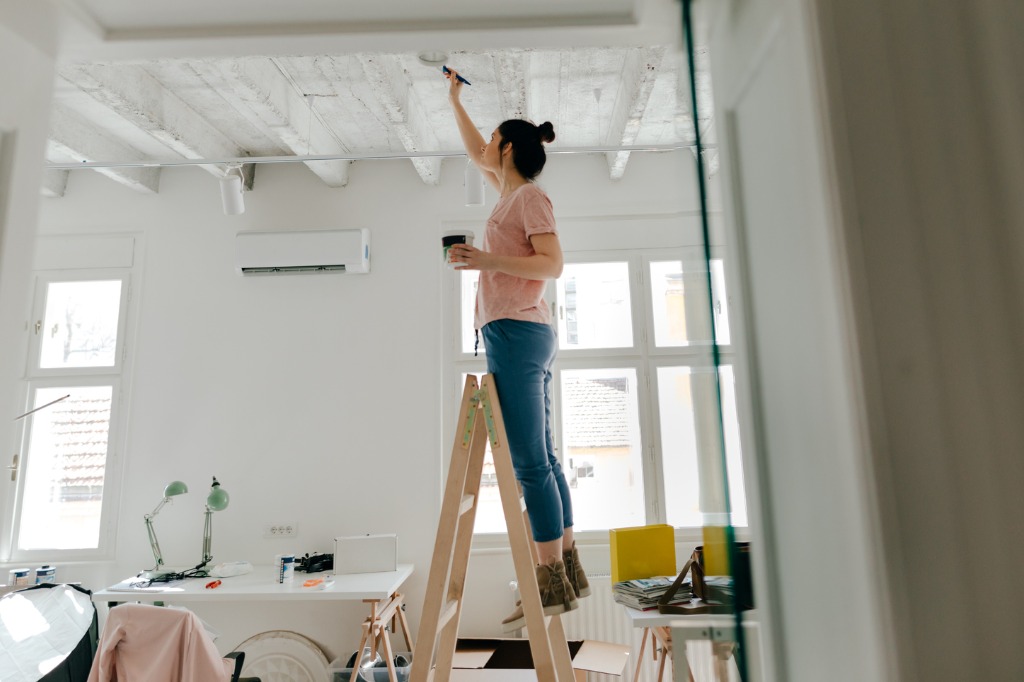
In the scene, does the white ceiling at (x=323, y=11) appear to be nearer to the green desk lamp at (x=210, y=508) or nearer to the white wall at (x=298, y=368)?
the white wall at (x=298, y=368)

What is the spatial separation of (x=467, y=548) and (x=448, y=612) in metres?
0.16

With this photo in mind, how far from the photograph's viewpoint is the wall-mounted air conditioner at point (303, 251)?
11.5ft

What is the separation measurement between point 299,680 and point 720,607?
322 cm

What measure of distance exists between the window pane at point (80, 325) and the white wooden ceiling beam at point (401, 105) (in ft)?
7.51

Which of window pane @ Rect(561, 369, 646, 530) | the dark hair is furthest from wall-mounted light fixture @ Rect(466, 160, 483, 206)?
the dark hair

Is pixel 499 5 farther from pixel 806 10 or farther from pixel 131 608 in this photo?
pixel 131 608

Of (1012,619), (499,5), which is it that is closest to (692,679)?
(1012,619)

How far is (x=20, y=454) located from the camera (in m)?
3.58

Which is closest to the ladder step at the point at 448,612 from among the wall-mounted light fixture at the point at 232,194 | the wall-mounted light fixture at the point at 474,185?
the wall-mounted light fixture at the point at 474,185

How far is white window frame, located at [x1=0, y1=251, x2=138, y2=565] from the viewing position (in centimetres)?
348

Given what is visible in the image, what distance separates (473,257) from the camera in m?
1.39

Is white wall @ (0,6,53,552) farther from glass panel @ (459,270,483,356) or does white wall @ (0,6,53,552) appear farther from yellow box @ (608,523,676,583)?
glass panel @ (459,270,483,356)

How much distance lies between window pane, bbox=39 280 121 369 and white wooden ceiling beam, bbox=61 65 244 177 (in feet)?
3.85

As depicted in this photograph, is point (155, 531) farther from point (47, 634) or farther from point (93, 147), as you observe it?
point (93, 147)
